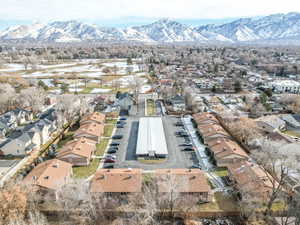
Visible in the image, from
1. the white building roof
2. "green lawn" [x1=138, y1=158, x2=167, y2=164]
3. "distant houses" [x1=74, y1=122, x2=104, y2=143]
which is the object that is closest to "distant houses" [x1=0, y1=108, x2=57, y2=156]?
"distant houses" [x1=74, y1=122, x2=104, y2=143]

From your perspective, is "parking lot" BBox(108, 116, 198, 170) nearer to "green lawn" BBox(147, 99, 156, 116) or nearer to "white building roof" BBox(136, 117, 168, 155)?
"white building roof" BBox(136, 117, 168, 155)

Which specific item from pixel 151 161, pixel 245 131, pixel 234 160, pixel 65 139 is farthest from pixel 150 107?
pixel 234 160

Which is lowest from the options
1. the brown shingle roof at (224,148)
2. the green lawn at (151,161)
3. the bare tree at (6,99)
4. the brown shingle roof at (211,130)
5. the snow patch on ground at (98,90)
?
the green lawn at (151,161)

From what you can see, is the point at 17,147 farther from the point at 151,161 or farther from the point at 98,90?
the point at 98,90

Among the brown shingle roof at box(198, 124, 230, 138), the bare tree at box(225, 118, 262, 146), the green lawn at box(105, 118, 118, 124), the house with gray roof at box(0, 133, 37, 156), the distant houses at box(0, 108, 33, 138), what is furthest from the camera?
the green lawn at box(105, 118, 118, 124)

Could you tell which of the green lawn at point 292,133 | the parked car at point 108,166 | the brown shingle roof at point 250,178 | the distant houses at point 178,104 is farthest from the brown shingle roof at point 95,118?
the green lawn at point 292,133

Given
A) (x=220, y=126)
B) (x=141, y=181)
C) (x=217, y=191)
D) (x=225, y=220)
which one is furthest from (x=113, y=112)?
A: (x=225, y=220)

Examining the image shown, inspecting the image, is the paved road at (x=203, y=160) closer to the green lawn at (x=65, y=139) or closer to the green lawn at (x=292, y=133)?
the green lawn at (x=292, y=133)
